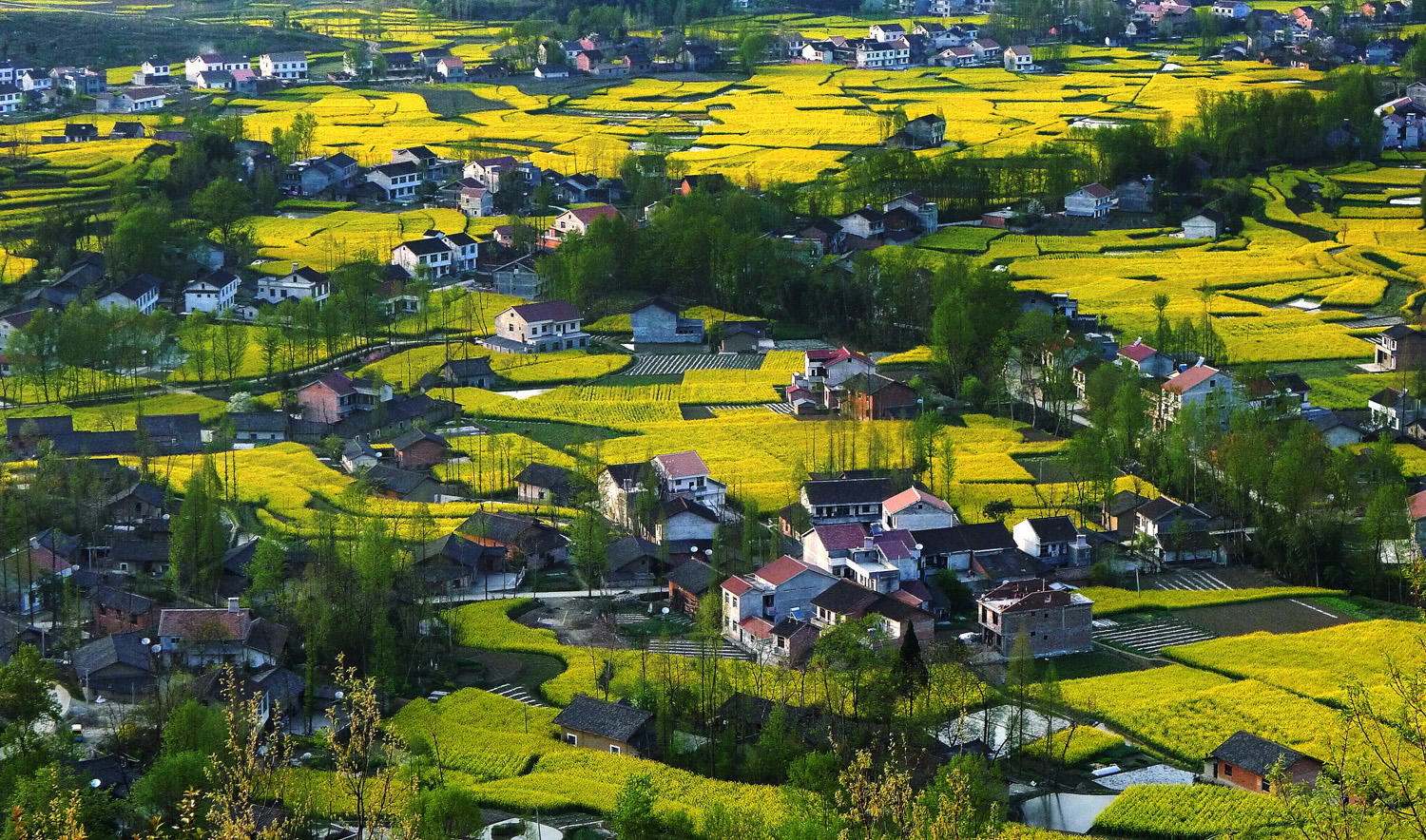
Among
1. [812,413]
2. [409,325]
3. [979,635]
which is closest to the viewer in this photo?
[979,635]

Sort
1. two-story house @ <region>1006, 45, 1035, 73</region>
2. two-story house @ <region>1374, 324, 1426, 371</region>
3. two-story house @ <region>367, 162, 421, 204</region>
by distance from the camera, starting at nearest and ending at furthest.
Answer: two-story house @ <region>1374, 324, 1426, 371</region> < two-story house @ <region>367, 162, 421, 204</region> < two-story house @ <region>1006, 45, 1035, 73</region>

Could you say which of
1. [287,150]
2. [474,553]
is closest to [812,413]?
[474,553]

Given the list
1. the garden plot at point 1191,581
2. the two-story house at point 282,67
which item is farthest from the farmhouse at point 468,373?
the two-story house at point 282,67

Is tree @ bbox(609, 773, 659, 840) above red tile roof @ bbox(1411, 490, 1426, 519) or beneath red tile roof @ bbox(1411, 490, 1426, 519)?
above

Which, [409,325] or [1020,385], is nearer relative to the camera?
[1020,385]

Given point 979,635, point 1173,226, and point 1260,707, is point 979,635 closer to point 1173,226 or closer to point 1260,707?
point 1260,707

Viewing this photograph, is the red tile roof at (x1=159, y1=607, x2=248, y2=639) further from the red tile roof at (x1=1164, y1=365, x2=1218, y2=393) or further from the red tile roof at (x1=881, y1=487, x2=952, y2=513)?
the red tile roof at (x1=1164, y1=365, x2=1218, y2=393)

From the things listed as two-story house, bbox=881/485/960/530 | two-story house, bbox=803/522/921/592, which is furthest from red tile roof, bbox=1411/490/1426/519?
two-story house, bbox=803/522/921/592
